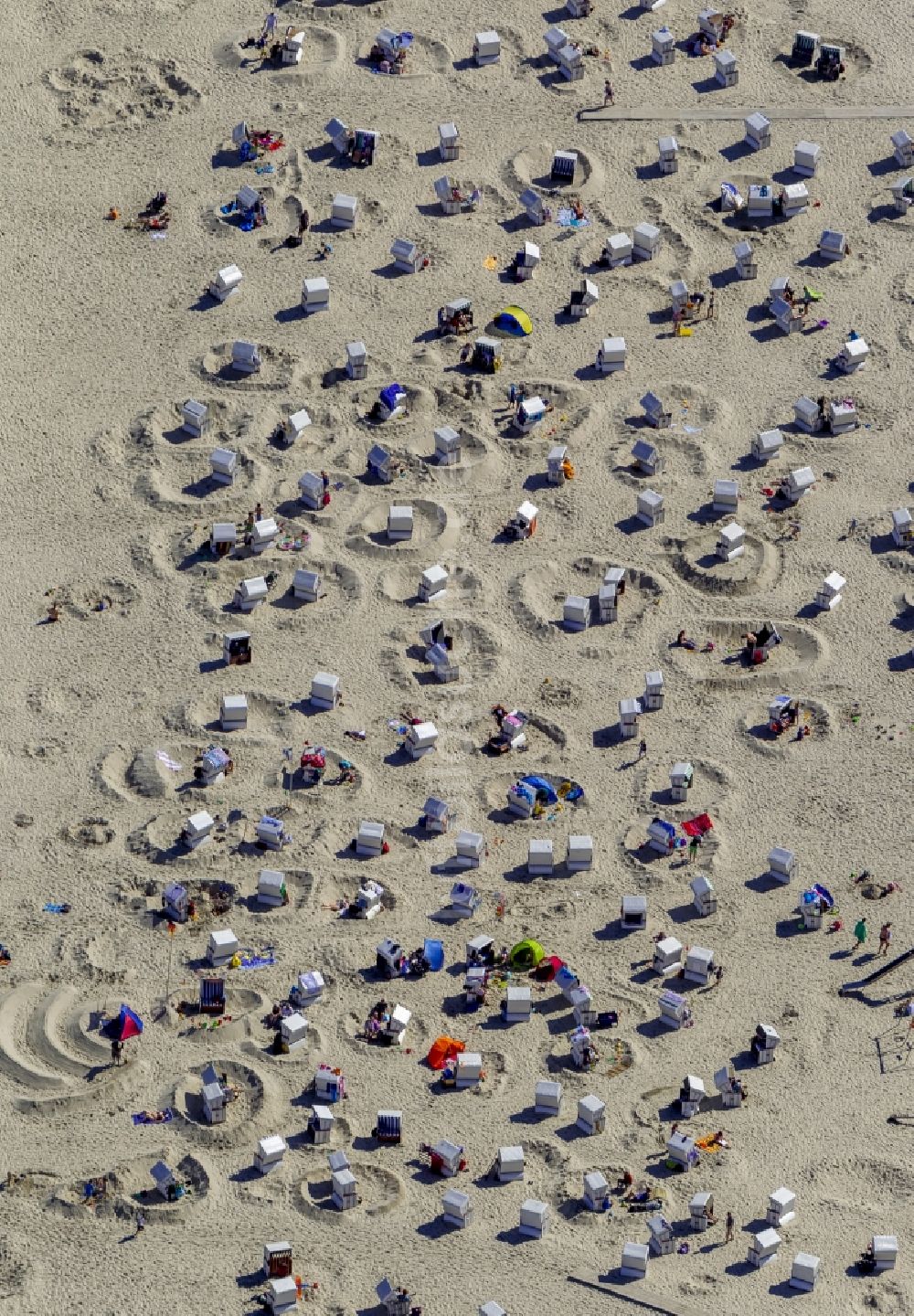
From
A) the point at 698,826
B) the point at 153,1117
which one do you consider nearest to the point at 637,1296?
the point at 153,1117

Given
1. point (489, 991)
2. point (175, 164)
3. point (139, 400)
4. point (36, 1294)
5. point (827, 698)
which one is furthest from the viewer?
point (175, 164)

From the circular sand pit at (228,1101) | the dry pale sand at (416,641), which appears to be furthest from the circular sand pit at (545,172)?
the circular sand pit at (228,1101)

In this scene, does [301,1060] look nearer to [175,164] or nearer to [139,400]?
[139,400]

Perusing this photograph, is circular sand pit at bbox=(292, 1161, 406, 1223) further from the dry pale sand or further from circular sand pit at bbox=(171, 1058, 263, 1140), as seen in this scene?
circular sand pit at bbox=(171, 1058, 263, 1140)

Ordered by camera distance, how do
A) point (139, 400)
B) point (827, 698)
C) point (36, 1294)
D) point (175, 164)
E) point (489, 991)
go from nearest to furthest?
point (36, 1294)
point (489, 991)
point (827, 698)
point (139, 400)
point (175, 164)

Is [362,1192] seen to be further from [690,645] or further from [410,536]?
[410,536]

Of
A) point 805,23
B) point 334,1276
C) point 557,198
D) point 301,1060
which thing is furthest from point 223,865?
point 805,23

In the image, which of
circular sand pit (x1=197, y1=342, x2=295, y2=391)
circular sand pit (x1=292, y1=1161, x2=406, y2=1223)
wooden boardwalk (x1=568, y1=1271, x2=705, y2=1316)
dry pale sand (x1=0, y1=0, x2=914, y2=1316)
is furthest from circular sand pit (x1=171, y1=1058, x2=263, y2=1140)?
circular sand pit (x1=197, y1=342, x2=295, y2=391)
